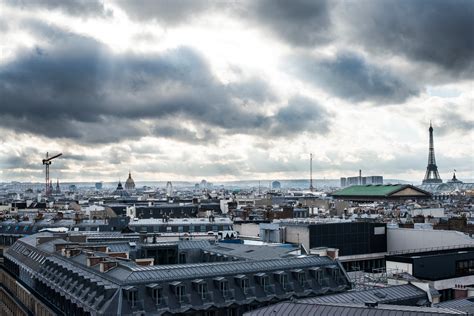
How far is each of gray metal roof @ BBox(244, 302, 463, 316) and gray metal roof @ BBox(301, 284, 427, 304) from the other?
3558 mm

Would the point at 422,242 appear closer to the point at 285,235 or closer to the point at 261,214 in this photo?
the point at 285,235

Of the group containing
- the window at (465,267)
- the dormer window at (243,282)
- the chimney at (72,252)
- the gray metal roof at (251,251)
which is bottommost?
the window at (465,267)

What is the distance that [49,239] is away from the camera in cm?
9025

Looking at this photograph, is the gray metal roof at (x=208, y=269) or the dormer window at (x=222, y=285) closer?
the gray metal roof at (x=208, y=269)

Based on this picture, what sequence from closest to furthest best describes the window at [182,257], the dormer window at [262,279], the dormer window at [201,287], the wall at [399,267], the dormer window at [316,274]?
the dormer window at [201,287] → the dormer window at [262,279] → the dormer window at [316,274] → the wall at [399,267] → the window at [182,257]

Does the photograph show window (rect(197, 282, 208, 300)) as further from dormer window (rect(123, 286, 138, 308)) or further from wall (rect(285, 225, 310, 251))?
wall (rect(285, 225, 310, 251))

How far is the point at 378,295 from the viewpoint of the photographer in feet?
173

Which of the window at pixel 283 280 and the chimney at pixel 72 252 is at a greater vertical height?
the chimney at pixel 72 252

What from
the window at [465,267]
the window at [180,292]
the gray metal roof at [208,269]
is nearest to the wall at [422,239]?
the window at [465,267]

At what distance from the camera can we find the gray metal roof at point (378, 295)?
5080 cm

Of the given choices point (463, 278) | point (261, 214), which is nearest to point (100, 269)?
point (463, 278)

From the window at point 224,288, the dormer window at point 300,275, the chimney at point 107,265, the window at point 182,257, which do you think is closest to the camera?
the window at point 224,288

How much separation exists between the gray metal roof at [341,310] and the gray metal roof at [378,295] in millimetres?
3558

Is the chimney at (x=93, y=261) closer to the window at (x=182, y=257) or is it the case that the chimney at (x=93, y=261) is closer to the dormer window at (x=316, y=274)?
the window at (x=182, y=257)
